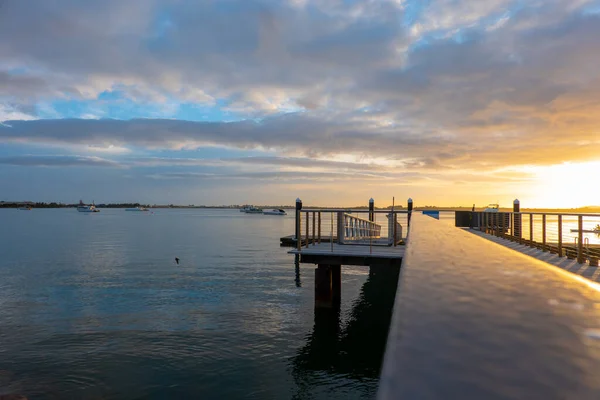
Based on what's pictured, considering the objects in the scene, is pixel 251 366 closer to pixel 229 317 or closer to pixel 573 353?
pixel 229 317

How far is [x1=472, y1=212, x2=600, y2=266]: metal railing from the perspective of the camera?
10805 mm

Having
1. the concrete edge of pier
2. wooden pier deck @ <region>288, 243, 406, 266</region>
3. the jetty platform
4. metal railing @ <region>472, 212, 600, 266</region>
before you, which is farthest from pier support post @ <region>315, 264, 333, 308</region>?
the concrete edge of pier

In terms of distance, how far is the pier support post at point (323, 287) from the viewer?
1524 cm

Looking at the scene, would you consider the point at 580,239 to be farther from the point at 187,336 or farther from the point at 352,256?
the point at 187,336

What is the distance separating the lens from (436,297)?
208 centimetres

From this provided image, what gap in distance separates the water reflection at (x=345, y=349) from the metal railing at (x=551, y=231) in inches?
226

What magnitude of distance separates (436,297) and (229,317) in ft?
48.5

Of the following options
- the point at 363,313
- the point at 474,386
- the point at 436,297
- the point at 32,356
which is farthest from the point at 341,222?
the point at 474,386

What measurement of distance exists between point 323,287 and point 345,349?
3.15 meters

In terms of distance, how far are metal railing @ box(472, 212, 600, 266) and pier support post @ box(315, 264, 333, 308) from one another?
288 inches

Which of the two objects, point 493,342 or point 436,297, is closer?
point 493,342

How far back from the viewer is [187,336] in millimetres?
13633

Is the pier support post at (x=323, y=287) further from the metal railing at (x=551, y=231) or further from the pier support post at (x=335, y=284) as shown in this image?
the metal railing at (x=551, y=231)

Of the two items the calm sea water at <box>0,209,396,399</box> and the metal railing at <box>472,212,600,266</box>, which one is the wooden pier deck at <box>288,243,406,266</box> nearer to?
the calm sea water at <box>0,209,396,399</box>
